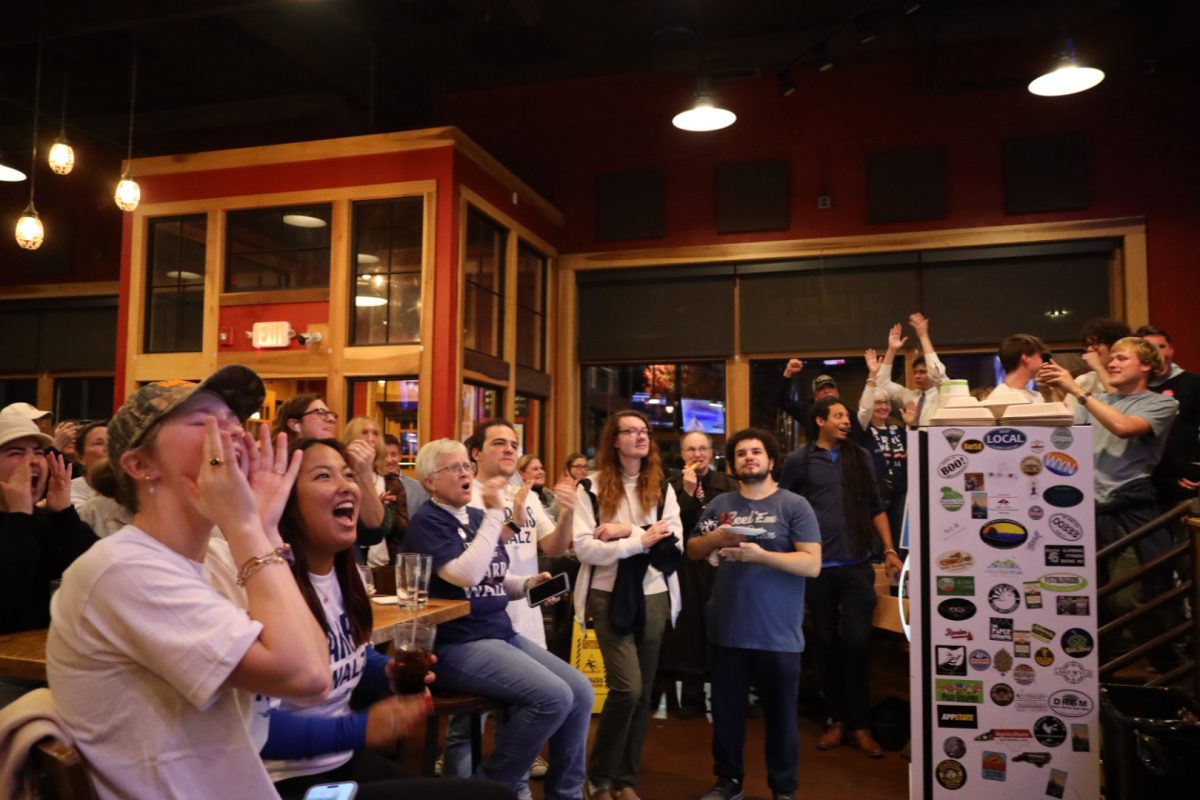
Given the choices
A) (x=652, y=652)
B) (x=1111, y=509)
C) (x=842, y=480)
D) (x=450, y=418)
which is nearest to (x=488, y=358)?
(x=450, y=418)

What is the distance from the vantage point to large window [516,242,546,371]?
8.81 m

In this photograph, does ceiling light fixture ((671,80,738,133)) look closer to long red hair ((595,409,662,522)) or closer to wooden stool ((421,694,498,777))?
long red hair ((595,409,662,522))

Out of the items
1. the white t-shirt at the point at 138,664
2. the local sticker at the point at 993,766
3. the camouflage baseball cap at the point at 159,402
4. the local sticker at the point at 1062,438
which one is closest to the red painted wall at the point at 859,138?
the local sticker at the point at 1062,438

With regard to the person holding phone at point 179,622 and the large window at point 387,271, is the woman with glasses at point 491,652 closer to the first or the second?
the person holding phone at point 179,622

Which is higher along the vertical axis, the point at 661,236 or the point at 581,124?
the point at 581,124

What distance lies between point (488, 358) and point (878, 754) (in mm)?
4894

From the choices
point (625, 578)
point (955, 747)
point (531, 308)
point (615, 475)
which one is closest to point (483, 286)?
point (531, 308)

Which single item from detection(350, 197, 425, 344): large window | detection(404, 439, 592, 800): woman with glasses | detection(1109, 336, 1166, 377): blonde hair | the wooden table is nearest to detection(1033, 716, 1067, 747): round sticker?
detection(404, 439, 592, 800): woman with glasses

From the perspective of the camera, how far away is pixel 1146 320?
775cm

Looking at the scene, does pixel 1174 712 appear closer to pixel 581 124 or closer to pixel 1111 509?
pixel 1111 509

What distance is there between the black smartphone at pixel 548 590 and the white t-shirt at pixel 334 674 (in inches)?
44.1

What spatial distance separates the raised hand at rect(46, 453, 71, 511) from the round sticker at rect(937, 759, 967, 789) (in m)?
3.30

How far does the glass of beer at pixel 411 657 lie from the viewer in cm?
200

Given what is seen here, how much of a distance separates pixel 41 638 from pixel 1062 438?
3536 mm
